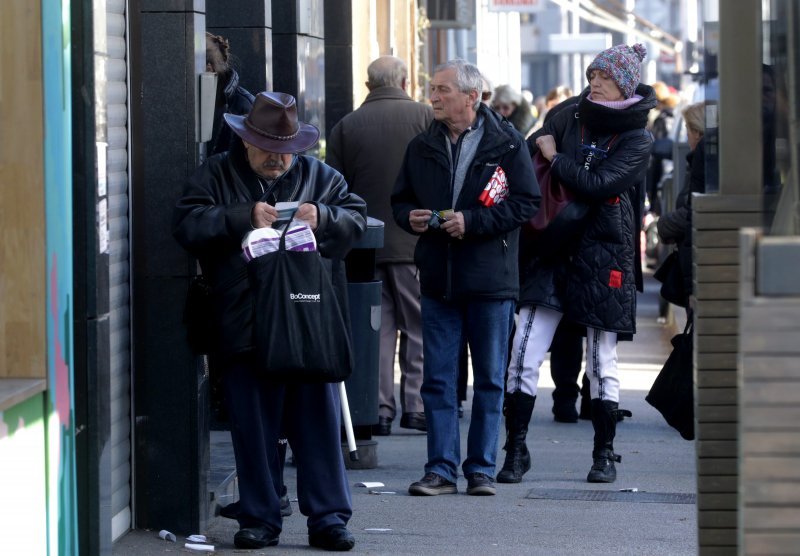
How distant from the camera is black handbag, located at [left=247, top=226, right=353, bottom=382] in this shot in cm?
564

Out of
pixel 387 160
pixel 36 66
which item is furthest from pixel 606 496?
pixel 36 66

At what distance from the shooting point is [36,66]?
456cm

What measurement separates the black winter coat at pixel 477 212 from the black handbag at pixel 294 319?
1289mm

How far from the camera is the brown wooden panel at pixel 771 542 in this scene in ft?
9.43

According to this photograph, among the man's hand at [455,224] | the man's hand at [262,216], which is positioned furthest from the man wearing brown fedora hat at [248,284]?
the man's hand at [455,224]

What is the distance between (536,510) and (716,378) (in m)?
3.01

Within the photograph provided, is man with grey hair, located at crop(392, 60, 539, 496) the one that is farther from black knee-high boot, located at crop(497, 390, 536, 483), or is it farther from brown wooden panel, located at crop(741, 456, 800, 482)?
brown wooden panel, located at crop(741, 456, 800, 482)

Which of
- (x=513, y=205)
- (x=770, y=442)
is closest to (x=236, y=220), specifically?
(x=513, y=205)

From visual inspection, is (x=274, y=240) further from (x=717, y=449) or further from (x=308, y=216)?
(x=717, y=449)

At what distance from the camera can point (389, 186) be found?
8953mm

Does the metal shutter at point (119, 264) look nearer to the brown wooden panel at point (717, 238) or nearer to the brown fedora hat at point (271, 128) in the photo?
the brown fedora hat at point (271, 128)

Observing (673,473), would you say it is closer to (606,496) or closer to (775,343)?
(606,496)

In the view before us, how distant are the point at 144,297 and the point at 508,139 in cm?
182

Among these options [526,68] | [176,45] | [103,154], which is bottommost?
[103,154]
